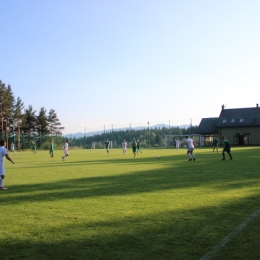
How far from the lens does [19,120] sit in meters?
78.4

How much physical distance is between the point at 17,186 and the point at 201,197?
706 centimetres

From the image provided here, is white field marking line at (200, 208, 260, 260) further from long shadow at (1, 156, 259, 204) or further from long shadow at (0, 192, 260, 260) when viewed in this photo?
long shadow at (1, 156, 259, 204)

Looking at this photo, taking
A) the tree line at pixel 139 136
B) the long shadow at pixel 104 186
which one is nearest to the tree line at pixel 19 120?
the tree line at pixel 139 136

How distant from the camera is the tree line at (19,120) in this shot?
70.1m

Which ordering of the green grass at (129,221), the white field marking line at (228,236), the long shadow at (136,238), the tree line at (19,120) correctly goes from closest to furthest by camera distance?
the white field marking line at (228,236) < the long shadow at (136,238) < the green grass at (129,221) < the tree line at (19,120)

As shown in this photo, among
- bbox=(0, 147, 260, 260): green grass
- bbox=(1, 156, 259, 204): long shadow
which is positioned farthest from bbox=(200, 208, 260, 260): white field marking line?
bbox=(1, 156, 259, 204): long shadow

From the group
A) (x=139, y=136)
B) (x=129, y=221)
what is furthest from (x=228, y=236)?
(x=139, y=136)

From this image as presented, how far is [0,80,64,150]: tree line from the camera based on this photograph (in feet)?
230

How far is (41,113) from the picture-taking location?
297ft

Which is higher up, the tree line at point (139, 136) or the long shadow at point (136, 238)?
the tree line at point (139, 136)

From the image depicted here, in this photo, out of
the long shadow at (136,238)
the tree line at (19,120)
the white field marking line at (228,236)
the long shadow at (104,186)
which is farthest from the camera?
the tree line at (19,120)

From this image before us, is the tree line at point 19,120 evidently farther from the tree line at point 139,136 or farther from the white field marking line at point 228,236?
the white field marking line at point 228,236

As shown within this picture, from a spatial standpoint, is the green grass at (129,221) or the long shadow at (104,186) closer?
the green grass at (129,221)

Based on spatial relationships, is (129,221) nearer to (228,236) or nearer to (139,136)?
(228,236)
